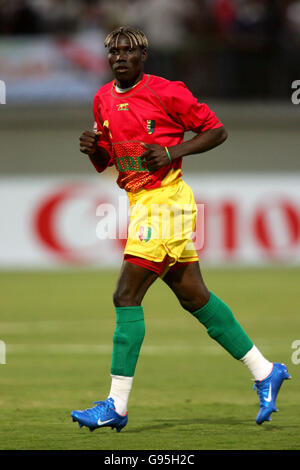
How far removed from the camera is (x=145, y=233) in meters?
5.56

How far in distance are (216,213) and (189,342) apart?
727cm

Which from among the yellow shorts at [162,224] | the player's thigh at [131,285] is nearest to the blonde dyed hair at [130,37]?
the yellow shorts at [162,224]

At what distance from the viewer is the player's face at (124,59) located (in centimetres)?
554

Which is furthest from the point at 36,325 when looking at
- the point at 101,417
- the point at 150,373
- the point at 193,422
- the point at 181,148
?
the point at 181,148

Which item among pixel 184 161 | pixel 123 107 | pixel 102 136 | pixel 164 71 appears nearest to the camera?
pixel 123 107

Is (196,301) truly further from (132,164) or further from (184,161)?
(184,161)

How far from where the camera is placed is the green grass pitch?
534 centimetres

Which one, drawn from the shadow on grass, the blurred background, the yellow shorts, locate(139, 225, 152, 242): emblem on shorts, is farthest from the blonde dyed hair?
the blurred background

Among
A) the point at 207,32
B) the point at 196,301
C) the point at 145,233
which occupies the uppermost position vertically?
the point at 207,32

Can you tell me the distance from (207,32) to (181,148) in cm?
1554

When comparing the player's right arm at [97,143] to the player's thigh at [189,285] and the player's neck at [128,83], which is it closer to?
the player's neck at [128,83]

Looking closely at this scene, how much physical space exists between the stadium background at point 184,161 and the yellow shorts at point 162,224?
757 cm
